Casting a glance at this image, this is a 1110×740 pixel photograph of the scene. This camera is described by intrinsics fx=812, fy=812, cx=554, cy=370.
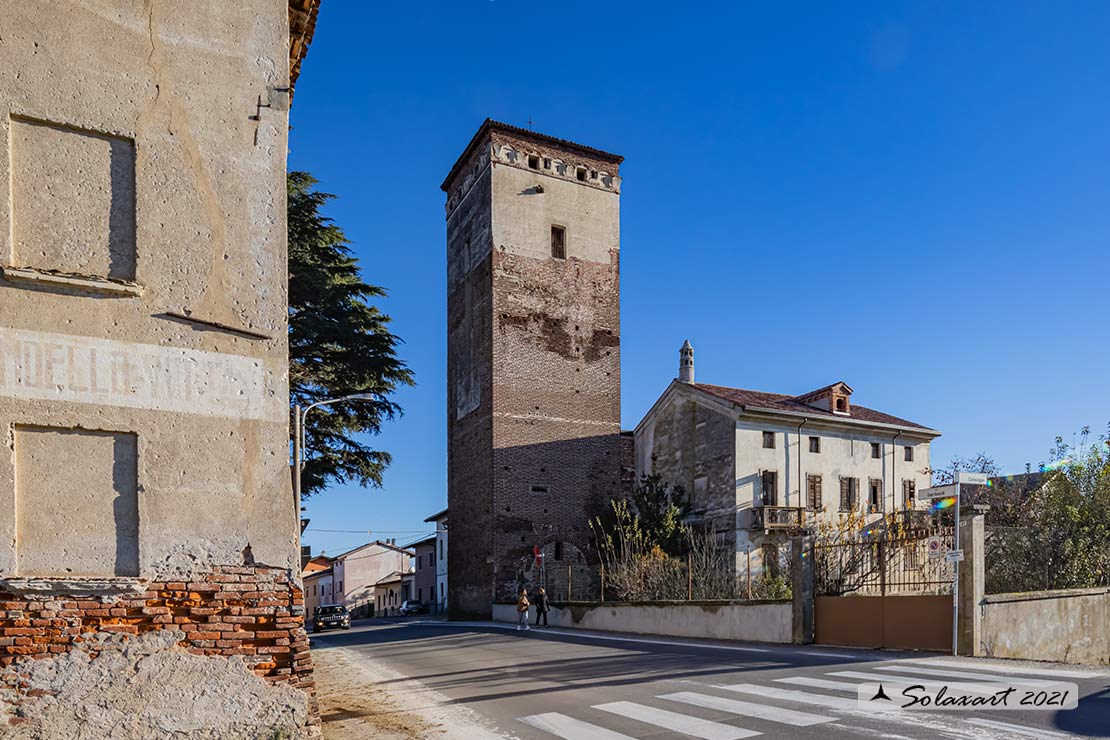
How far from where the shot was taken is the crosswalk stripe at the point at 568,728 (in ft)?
26.2

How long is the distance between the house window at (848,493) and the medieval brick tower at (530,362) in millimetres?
10085

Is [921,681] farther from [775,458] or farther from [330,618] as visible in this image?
[330,618]

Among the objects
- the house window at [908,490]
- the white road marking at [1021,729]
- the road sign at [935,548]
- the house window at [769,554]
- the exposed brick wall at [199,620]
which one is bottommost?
the house window at [769,554]

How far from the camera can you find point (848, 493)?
3547cm

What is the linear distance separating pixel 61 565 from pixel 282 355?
8.00ft

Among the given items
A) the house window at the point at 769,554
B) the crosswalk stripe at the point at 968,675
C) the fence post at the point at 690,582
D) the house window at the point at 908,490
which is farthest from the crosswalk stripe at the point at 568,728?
the house window at the point at 908,490

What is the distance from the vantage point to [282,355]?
7531mm

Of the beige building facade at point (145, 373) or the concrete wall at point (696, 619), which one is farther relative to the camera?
the concrete wall at point (696, 619)

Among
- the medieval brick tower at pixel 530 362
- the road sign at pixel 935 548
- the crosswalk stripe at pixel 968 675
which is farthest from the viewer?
the medieval brick tower at pixel 530 362

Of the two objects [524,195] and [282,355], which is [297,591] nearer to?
[282,355]

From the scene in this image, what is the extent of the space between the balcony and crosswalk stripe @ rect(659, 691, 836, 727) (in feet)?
75.7

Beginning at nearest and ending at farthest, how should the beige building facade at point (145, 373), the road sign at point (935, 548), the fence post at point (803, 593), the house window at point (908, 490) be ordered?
1. the beige building facade at point (145, 373)
2. the road sign at point (935, 548)
3. the fence post at point (803, 593)
4. the house window at point (908, 490)

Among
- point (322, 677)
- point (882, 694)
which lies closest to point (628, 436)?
point (322, 677)

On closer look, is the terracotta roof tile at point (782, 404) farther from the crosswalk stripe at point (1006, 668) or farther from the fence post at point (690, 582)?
the crosswalk stripe at point (1006, 668)
